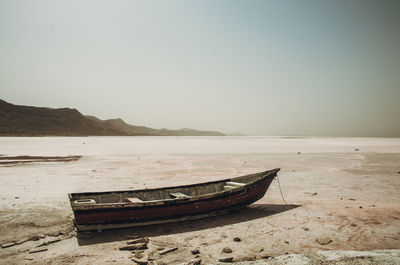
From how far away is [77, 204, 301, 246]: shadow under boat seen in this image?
22.9 feet

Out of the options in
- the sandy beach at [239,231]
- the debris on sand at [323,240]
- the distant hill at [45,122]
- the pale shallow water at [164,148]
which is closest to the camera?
the sandy beach at [239,231]

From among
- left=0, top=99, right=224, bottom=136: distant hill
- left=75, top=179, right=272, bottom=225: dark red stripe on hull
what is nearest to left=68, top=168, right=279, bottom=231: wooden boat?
left=75, top=179, right=272, bottom=225: dark red stripe on hull

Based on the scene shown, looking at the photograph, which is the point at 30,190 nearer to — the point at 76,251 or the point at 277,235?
the point at 76,251

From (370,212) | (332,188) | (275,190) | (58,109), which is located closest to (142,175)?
(275,190)

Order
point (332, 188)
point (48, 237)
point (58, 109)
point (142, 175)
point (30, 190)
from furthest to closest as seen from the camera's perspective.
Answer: point (58, 109) < point (142, 175) < point (332, 188) < point (30, 190) < point (48, 237)

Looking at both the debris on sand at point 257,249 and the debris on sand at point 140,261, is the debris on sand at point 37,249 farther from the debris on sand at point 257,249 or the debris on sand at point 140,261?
the debris on sand at point 257,249

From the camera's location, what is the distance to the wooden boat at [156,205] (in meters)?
7.04

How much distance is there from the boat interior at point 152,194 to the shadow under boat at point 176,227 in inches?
33.0

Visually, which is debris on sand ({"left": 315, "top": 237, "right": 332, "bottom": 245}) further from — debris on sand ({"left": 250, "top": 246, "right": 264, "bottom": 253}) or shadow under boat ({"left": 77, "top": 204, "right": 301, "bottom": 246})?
shadow under boat ({"left": 77, "top": 204, "right": 301, "bottom": 246})

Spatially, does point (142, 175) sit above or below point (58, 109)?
below

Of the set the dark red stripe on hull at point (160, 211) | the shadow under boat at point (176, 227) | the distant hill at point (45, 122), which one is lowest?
the shadow under boat at point (176, 227)

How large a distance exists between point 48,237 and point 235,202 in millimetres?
5587

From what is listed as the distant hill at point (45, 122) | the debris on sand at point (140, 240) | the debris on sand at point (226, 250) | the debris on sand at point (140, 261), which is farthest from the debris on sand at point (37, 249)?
the distant hill at point (45, 122)

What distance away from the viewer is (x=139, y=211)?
7.37 meters
